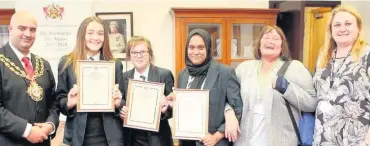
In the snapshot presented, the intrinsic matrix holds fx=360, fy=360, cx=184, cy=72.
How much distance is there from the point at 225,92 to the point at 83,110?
87cm

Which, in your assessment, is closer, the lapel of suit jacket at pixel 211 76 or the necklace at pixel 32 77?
the necklace at pixel 32 77

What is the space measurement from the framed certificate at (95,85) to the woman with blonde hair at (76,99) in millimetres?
40

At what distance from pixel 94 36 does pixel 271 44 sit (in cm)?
110

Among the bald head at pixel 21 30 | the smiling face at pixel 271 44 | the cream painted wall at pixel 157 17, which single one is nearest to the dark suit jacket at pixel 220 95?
the smiling face at pixel 271 44

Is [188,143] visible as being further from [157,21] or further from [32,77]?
[157,21]

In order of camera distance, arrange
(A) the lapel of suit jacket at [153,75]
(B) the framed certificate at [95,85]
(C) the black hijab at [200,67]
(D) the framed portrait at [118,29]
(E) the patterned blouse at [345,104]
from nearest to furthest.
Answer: (E) the patterned blouse at [345,104] < (B) the framed certificate at [95,85] < (C) the black hijab at [200,67] < (A) the lapel of suit jacket at [153,75] < (D) the framed portrait at [118,29]

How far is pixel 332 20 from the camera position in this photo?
6.86ft

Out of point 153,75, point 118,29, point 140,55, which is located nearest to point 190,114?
point 153,75

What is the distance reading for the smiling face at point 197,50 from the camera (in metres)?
2.26

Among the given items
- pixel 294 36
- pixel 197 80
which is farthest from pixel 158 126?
pixel 294 36

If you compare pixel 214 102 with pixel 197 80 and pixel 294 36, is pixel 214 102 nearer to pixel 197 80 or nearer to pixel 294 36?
pixel 197 80

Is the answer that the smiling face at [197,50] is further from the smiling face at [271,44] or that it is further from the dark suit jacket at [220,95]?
the smiling face at [271,44]

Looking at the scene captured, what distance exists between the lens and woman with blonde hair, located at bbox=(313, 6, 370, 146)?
194 cm

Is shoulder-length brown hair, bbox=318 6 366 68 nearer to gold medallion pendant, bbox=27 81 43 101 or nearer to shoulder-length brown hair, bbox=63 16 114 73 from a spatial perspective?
shoulder-length brown hair, bbox=63 16 114 73
